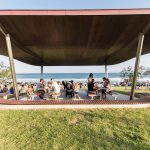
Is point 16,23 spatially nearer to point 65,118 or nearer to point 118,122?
point 65,118

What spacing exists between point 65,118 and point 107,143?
1.96 m

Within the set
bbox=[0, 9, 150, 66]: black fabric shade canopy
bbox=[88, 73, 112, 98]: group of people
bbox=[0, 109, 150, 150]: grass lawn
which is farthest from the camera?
bbox=[88, 73, 112, 98]: group of people

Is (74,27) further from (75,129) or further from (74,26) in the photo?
(75,129)

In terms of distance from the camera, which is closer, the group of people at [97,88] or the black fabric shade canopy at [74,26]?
the black fabric shade canopy at [74,26]

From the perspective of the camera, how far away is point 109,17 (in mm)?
7605

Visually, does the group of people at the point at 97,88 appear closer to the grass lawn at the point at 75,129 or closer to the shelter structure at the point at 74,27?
the shelter structure at the point at 74,27

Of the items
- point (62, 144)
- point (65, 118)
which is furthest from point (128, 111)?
point (62, 144)

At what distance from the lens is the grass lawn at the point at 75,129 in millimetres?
5648

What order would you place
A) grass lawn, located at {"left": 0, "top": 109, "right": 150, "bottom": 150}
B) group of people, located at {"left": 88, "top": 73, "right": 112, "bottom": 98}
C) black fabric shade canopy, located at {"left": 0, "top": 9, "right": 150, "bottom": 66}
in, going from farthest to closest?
group of people, located at {"left": 88, "top": 73, "right": 112, "bottom": 98}, black fabric shade canopy, located at {"left": 0, "top": 9, "right": 150, "bottom": 66}, grass lawn, located at {"left": 0, "top": 109, "right": 150, "bottom": 150}

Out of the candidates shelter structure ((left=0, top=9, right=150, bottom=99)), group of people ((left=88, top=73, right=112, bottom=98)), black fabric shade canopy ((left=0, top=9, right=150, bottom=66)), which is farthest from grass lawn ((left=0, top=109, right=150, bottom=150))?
black fabric shade canopy ((left=0, top=9, right=150, bottom=66))

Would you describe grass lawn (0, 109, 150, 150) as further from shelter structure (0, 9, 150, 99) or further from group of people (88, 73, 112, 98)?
group of people (88, 73, 112, 98)

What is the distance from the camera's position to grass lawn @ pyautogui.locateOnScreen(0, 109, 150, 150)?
5648mm

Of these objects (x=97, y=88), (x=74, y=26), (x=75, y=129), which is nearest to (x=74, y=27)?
(x=74, y=26)

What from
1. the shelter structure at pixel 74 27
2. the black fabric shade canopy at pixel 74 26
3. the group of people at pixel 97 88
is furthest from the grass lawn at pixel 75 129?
the black fabric shade canopy at pixel 74 26
